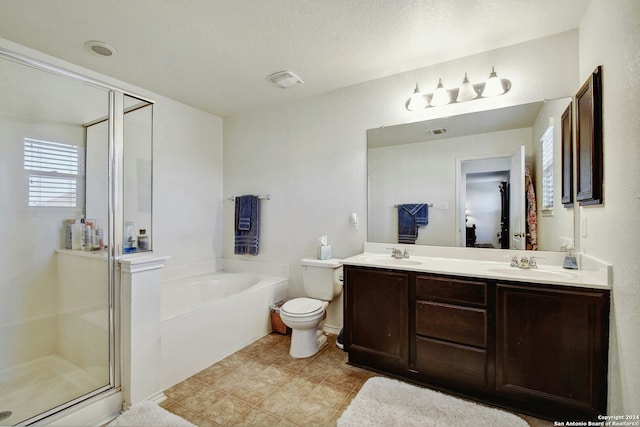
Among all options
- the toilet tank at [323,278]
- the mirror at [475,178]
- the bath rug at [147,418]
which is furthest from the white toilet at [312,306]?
the bath rug at [147,418]

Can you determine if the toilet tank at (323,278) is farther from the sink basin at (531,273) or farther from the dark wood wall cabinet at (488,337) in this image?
the sink basin at (531,273)

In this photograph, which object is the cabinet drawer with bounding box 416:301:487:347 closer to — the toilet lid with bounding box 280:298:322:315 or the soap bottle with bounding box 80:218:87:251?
the toilet lid with bounding box 280:298:322:315

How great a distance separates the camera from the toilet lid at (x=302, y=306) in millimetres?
2412

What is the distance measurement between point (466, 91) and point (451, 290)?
1548 mm

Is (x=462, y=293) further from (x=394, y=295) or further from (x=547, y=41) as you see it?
(x=547, y=41)

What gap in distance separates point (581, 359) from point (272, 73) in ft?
9.67

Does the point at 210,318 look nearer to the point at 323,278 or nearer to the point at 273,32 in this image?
the point at 323,278

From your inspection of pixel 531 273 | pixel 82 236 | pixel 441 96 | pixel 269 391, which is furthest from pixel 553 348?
pixel 82 236

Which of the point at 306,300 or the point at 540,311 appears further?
the point at 306,300

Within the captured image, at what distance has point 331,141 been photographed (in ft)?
9.73

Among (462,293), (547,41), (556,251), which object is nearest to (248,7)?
(547,41)

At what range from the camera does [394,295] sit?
Result: 2053 millimetres

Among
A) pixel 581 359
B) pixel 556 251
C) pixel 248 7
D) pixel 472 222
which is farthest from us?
pixel 472 222

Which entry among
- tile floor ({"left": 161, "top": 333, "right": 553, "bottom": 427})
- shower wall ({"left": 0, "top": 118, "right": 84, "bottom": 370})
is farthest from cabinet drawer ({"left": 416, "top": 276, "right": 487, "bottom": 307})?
shower wall ({"left": 0, "top": 118, "right": 84, "bottom": 370})
